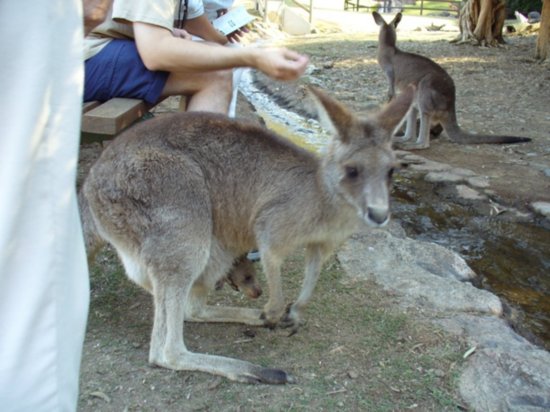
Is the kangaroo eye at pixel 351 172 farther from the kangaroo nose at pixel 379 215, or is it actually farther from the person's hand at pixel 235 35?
the person's hand at pixel 235 35

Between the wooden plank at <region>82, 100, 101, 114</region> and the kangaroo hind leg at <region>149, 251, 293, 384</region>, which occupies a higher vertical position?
the wooden plank at <region>82, 100, 101, 114</region>

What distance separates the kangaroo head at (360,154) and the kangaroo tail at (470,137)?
10.9ft

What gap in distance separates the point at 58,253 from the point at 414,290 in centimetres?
218

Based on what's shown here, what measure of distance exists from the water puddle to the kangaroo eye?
109 centimetres

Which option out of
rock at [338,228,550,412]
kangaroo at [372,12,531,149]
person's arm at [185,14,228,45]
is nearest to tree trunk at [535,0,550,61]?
kangaroo at [372,12,531,149]

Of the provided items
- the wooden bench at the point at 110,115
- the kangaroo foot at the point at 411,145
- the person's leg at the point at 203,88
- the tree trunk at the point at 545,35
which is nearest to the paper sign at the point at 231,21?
the person's leg at the point at 203,88

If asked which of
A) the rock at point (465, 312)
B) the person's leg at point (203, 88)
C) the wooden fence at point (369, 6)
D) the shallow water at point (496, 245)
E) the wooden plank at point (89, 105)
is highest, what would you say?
the wooden fence at point (369, 6)

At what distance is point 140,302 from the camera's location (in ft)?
9.80

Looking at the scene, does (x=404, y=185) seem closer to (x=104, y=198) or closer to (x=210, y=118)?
(x=210, y=118)

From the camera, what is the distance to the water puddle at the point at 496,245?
133 inches

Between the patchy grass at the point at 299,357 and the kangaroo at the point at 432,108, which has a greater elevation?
the kangaroo at the point at 432,108

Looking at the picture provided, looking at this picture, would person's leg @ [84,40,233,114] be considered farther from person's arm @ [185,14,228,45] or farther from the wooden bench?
person's arm @ [185,14,228,45]

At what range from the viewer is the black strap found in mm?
3298

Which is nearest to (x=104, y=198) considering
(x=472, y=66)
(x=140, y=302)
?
(x=140, y=302)
